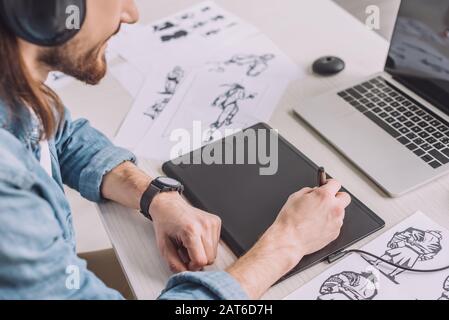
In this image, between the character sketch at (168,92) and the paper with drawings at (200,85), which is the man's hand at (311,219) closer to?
the paper with drawings at (200,85)

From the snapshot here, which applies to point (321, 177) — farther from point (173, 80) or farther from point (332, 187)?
point (173, 80)

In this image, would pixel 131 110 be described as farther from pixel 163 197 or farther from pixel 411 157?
pixel 411 157

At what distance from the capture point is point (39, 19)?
1.88ft

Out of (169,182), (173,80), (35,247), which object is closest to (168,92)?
(173,80)

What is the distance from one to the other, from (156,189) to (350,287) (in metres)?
0.32

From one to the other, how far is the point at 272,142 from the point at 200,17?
1.64ft

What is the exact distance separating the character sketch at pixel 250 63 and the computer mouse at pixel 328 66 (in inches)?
4.1

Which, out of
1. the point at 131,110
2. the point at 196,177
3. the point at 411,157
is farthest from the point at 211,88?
the point at 411,157

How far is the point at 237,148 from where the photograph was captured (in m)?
0.89

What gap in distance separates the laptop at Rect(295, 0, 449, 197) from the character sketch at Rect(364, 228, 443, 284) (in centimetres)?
8

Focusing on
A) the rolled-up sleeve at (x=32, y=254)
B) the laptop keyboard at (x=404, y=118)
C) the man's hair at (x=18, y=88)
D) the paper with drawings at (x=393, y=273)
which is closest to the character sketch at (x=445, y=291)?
the paper with drawings at (x=393, y=273)

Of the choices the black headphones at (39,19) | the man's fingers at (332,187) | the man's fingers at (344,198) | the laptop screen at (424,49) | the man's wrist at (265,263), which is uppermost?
the black headphones at (39,19)

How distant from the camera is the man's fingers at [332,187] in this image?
75 centimetres

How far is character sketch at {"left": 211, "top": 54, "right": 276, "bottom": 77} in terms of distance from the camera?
108 cm
